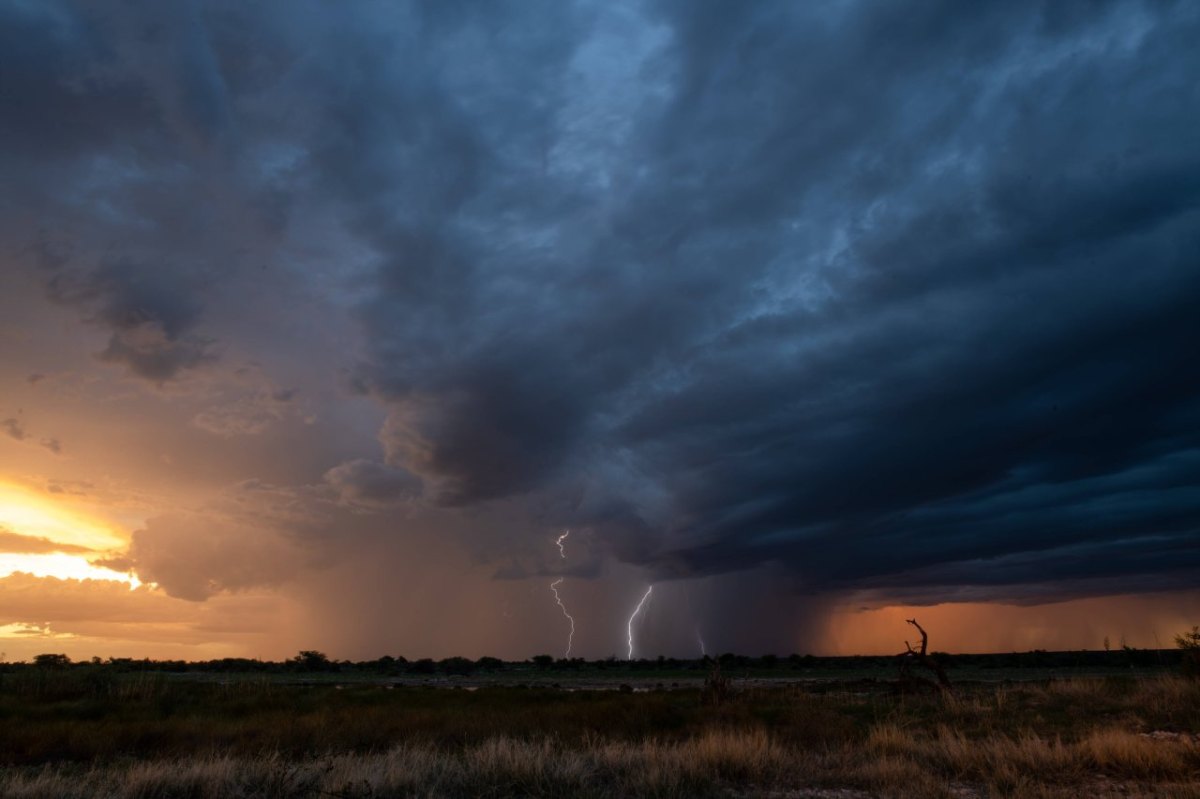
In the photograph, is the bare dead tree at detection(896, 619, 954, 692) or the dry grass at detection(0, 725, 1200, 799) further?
the bare dead tree at detection(896, 619, 954, 692)

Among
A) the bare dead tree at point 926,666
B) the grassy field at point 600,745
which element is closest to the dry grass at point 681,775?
the grassy field at point 600,745

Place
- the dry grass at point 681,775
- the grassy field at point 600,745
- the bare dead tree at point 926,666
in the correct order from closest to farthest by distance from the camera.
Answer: the dry grass at point 681,775 < the grassy field at point 600,745 < the bare dead tree at point 926,666

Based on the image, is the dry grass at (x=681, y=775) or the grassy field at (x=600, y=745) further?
the grassy field at (x=600, y=745)

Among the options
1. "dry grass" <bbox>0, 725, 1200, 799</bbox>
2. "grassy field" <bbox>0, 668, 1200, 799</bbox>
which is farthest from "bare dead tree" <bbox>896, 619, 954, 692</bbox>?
"dry grass" <bbox>0, 725, 1200, 799</bbox>

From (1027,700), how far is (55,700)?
41.6m

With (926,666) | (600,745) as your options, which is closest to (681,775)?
(600,745)

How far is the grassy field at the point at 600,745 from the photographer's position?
12.6 m

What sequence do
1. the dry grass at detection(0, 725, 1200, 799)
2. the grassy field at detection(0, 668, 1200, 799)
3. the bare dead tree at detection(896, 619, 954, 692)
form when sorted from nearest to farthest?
the dry grass at detection(0, 725, 1200, 799) < the grassy field at detection(0, 668, 1200, 799) < the bare dead tree at detection(896, 619, 954, 692)

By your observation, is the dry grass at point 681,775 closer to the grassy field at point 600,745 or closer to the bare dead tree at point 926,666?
the grassy field at point 600,745

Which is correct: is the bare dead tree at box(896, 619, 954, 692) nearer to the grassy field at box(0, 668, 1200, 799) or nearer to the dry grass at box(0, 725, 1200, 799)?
the grassy field at box(0, 668, 1200, 799)

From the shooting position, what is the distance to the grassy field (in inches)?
496

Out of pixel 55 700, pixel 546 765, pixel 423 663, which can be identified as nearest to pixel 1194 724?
pixel 546 765

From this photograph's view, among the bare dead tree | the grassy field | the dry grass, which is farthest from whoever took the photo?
the bare dead tree

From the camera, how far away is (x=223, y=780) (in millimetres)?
12719
